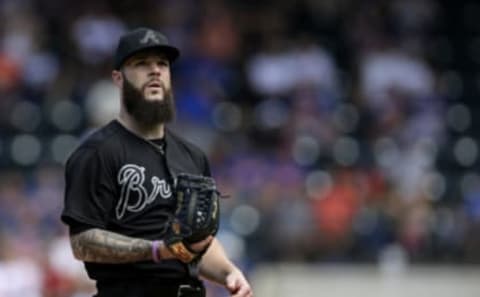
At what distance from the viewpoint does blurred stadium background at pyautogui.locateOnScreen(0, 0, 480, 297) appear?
12.4 m

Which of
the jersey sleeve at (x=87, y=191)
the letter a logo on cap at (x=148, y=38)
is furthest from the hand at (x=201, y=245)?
the letter a logo on cap at (x=148, y=38)

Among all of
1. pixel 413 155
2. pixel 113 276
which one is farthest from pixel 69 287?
pixel 113 276

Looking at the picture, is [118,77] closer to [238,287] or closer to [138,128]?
[138,128]

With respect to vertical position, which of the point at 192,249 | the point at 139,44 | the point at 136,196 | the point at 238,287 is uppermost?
the point at 139,44

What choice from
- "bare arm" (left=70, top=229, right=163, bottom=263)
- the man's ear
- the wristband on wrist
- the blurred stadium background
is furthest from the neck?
the blurred stadium background

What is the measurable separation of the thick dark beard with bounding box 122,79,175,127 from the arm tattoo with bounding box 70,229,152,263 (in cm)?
54

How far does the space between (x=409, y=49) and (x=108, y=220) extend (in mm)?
10443

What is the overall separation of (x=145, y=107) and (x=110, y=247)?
64 cm

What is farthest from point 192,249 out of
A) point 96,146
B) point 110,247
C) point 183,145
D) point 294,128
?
point 294,128

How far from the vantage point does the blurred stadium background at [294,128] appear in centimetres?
1236

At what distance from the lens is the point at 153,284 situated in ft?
18.6

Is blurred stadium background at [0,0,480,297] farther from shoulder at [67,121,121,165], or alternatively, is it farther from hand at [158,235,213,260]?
hand at [158,235,213,260]

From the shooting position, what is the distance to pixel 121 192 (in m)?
5.67

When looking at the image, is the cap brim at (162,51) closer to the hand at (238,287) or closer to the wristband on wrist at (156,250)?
the wristband on wrist at (156,250)
